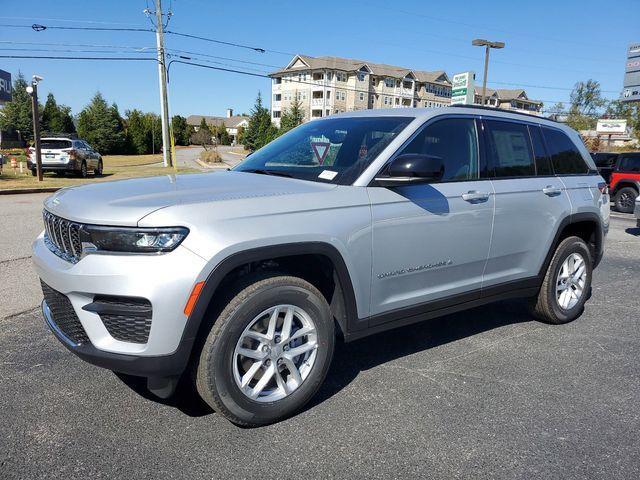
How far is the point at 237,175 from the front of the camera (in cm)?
358

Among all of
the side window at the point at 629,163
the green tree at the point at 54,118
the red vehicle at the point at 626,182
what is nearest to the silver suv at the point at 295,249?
the red vehicle at the point at 626,182

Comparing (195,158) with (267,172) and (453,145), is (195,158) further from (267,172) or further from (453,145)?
(453,145)

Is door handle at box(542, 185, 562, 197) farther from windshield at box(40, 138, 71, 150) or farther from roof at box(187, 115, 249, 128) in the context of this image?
roof at box(187, 115, 249, 128)

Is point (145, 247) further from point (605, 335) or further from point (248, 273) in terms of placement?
point (605, 335)

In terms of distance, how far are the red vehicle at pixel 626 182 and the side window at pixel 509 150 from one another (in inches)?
484

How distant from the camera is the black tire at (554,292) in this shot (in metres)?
4.53

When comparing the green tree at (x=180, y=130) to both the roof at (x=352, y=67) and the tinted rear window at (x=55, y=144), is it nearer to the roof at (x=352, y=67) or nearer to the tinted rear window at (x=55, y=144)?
the roof at (x=352, y=67)

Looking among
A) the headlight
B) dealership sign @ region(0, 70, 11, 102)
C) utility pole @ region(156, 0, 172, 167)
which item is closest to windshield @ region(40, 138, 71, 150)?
dealership sign @ region(0, 70, 11, 102)

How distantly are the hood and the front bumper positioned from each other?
23cm

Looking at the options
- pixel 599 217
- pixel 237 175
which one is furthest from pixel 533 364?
pixel 237 175

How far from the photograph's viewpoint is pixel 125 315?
8.10 ft

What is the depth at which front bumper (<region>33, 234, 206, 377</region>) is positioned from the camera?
242cm

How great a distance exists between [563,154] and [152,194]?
3.74m

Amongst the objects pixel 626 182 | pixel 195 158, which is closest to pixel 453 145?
pixel 626 182
